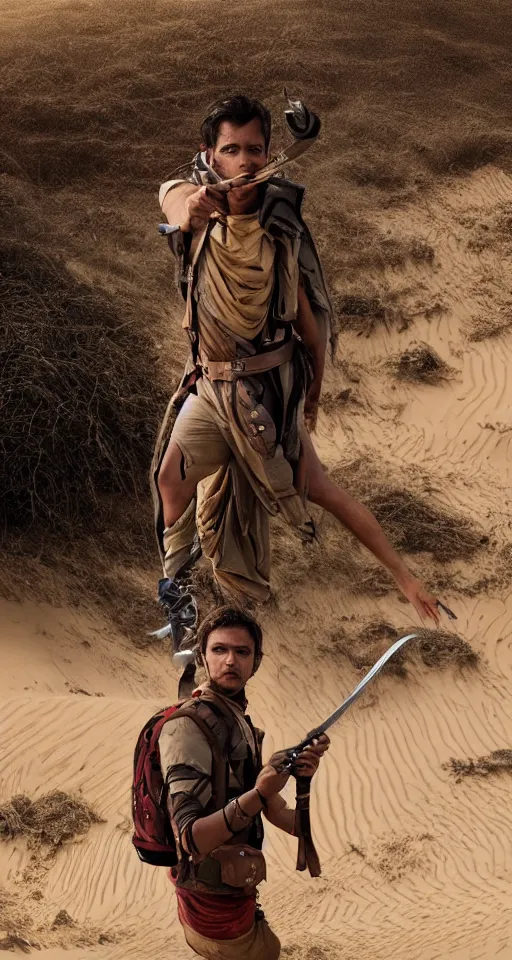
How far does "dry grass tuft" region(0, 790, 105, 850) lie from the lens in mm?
9906

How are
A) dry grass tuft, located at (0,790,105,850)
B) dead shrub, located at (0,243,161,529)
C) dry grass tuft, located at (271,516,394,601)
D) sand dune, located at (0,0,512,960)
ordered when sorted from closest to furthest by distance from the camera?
1. sand dune, located at (0,0,512,960)
2. dry grass tuft, located at (0,790,105,850)
3. dead shrub, located at (0,243,161,529)
4. dry grass tuft, located at (271,516,394,601)

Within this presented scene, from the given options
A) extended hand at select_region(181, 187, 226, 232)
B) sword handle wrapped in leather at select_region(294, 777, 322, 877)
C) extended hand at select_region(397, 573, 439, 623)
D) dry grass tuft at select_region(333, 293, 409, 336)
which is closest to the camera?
sword handle wrapped in leather at select_region(294, 777, 322, 877)

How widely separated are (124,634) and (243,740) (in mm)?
6419

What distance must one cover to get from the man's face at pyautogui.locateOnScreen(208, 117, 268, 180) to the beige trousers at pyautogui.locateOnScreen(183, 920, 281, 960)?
3104 mm

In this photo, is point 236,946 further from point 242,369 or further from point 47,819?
point 47,819

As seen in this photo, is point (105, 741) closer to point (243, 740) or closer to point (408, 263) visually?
point (243, 740)

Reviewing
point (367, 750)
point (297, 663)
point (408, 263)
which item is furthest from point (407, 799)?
point (408, 263)

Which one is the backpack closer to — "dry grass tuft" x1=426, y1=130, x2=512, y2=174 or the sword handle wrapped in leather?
the sword handle wrapped in leather

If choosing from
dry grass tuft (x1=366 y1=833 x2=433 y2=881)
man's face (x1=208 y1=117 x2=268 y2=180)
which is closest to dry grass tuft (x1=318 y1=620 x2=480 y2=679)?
dry grass tuft (x1=366 y1=833 x2=433 y2=881)

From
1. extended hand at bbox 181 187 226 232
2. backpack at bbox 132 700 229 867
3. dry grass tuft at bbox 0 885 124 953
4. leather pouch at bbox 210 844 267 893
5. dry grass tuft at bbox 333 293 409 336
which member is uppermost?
extended hand at bbox 181 187 226 232

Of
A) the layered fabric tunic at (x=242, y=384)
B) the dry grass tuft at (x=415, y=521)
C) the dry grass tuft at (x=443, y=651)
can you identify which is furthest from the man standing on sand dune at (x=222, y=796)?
the dry grass tuft at (x=415, y=521)

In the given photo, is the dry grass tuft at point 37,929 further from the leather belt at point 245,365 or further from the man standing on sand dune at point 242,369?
the leather belt at point 245,365

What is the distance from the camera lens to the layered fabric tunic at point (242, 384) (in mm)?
6266

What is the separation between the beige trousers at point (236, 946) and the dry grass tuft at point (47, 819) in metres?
3.87
